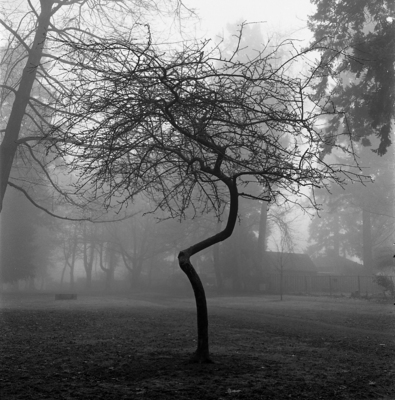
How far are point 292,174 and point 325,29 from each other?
13.9 metres

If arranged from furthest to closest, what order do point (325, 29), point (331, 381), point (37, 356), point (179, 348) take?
point (325, 29)
point (179, 348)
point (37, 356)
point (331, 381)

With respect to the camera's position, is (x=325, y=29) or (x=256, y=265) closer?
(x=325, y=29)

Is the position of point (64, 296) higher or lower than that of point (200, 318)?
lower

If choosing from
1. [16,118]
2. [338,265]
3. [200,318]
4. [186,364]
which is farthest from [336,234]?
[186,364]

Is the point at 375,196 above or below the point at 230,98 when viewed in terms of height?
above

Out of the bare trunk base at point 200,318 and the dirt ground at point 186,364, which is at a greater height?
the bare trunk base at point 200,318

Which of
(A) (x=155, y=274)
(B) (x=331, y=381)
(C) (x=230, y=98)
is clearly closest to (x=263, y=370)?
(B) (x=331, y=381)

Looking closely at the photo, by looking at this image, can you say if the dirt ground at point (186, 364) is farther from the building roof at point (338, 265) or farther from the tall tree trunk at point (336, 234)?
the tall tree trunk at point (336, 234)

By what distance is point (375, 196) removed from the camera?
40.0 meters

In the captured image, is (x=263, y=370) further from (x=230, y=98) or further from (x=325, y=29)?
(x=325, y=29)

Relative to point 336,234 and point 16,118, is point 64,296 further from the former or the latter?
point 336,234

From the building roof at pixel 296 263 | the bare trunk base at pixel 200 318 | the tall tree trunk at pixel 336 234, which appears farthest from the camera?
the tall tree trunk at pixel 336 234

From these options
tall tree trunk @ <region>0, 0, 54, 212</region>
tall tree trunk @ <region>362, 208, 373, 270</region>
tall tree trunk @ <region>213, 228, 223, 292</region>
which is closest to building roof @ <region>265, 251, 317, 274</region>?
tall tree trunk @ <region>362, 208, 373, 270</region>

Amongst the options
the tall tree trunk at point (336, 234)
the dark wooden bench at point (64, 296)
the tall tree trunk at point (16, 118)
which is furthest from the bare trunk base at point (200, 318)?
the tall tree trunk at point (336, 234)
